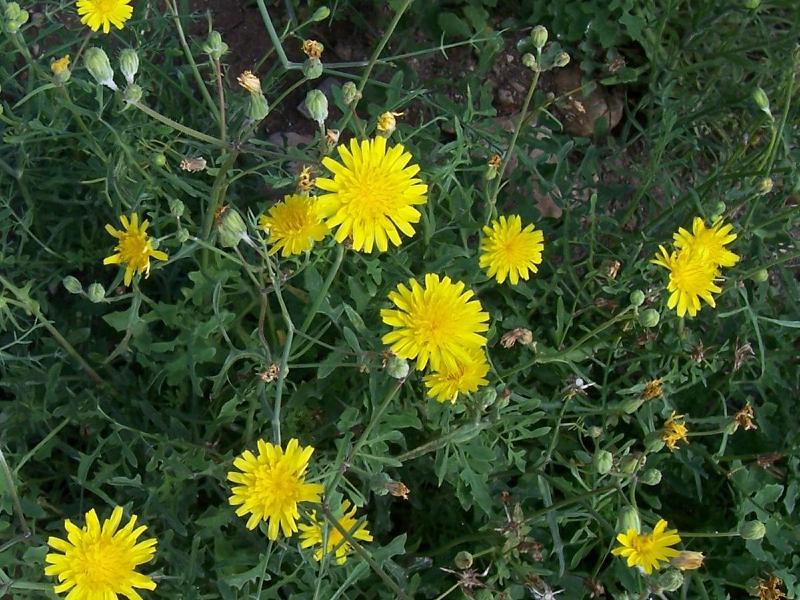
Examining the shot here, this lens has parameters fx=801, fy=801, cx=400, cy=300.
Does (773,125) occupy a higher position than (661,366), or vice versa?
(773,125)

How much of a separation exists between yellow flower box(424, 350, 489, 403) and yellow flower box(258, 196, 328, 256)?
17.6 inches

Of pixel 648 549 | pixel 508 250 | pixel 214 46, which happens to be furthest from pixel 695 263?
pixel 214 46

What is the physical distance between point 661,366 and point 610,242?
50cm

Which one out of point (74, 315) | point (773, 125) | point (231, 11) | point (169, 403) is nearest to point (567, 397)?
point (773, 125)

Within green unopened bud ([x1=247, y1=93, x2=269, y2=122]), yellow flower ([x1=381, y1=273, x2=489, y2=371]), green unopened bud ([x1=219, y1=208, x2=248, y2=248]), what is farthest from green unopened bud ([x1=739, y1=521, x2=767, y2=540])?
green unopened bud ([x1=247, y1=93, x2=269, y2=122])

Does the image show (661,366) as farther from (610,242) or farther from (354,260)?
(354,260)

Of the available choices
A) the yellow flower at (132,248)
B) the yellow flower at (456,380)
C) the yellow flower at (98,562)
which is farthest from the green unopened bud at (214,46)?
the yellow flower at (98,562)

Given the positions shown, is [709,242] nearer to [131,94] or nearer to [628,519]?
[628,519]

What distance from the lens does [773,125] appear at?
6.72 ft

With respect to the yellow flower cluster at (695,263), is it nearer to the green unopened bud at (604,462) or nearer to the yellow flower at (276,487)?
the green unopened bud at (604,462)

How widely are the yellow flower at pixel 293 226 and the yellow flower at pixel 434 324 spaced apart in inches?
9.2

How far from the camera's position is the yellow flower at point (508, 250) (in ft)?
7.09

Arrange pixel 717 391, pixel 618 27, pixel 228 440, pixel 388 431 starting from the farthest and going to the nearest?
pixel 618 27 → pixel 717 391 → pixel 228 440 → pixel 388 431

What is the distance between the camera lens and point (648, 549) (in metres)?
1.86
